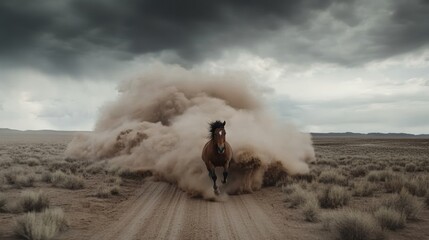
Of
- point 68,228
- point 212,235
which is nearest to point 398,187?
point 212,235

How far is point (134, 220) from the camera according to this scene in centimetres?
1072

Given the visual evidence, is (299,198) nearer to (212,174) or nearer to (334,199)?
(334,199)

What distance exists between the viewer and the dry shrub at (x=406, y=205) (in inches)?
428

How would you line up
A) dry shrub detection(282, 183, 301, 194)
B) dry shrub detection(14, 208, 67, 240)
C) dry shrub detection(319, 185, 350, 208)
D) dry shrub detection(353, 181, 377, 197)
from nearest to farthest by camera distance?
1. dry shrub detection(14, 208, 67, 240)
2. dry shrub detection(319, 185, 350, 208)
3. dry shrub detection(353, 181, 377, 197)
4. dry shrub detection(282, 183, 301, 194)

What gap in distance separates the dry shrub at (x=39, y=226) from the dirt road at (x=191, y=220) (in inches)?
37.7

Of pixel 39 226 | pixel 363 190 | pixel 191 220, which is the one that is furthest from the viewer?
pixel 363 190

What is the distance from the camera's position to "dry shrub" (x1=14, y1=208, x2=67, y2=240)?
824cm

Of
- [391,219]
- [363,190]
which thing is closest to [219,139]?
[391,219]

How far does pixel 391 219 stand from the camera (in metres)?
9.77

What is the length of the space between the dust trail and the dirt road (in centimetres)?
127

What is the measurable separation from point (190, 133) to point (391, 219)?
1155cm

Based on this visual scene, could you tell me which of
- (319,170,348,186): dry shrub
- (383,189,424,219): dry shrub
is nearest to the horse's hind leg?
(383,189,424,219): dry shrub

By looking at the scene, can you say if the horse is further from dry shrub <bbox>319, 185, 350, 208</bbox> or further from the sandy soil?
dry shrub <bbox>319, 185, 350, 208</bbox>

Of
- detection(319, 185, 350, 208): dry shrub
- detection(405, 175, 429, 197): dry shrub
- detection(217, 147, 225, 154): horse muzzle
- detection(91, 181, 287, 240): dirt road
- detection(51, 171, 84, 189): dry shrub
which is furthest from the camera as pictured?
detection(51, 171, 84, 189): dry shrub
